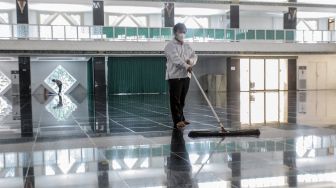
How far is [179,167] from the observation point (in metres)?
4.52

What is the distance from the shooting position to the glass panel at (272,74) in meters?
32.7

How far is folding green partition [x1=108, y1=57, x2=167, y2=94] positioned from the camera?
31234mm

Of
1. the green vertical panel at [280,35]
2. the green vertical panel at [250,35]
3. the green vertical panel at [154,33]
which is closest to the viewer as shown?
the green vertical panel at [154,33]

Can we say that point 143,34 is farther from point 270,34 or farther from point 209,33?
point 270,34

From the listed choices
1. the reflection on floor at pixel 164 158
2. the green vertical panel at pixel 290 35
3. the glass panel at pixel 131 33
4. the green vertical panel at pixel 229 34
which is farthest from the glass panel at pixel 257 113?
the green vertical panel at pixel 290 35

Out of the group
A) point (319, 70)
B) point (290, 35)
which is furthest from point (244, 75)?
point (319, 70)

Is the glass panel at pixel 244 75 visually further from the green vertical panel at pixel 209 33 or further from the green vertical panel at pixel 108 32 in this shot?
the green vertical panel at pixel 108 32

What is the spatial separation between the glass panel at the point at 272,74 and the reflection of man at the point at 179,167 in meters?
27.6

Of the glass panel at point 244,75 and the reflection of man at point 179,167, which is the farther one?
the glass panel at point 244,75

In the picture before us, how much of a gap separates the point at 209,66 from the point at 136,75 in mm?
6208

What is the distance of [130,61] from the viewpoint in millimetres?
31531

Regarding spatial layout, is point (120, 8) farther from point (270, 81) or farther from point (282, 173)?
point (282, 173)

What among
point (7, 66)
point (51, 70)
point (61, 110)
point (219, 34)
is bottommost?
point (61, 110)

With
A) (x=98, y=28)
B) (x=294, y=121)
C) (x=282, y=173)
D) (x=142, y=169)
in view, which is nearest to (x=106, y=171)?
(x=142, y=169)
